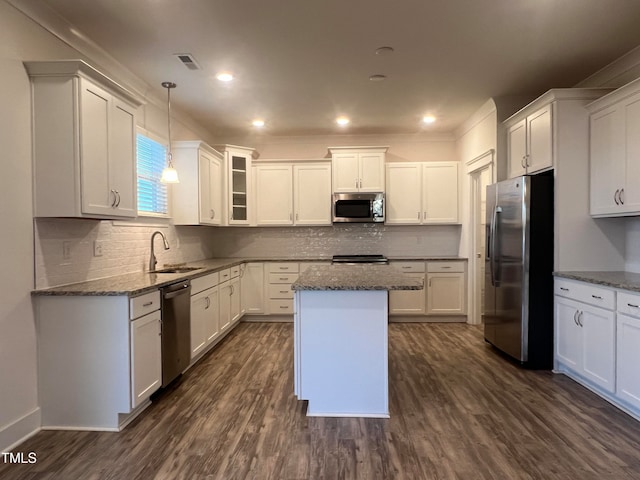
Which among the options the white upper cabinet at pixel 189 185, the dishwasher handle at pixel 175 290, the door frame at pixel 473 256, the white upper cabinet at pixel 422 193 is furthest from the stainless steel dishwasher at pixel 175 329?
the door frame at pixel 473 256

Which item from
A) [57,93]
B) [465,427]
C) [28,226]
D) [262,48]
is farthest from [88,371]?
[262,48]

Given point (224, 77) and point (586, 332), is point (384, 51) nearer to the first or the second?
point (224, 77)

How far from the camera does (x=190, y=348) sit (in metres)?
3.37

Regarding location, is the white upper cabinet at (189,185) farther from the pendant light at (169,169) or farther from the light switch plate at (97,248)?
the light switch plate at (97,248)

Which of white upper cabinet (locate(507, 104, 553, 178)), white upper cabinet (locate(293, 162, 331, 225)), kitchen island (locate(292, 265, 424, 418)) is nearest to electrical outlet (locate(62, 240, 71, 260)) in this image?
kitchen island (locate(292, 265, 424, 418))

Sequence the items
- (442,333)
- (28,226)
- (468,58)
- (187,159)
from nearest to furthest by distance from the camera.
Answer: (28,226) → (468,58) → (187,159) → (442,333)

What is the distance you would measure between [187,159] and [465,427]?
3789mm

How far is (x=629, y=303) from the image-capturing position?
249cm

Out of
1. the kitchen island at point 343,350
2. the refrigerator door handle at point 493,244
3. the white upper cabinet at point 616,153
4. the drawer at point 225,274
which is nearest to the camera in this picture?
the kitchen island at point 343,350

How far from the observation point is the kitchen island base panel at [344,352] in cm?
258

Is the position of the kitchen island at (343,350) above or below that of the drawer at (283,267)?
below

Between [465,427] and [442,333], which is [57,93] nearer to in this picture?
[465,427]

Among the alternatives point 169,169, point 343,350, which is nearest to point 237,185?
point 169,169

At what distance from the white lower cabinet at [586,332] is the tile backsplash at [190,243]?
2475 millimetres
